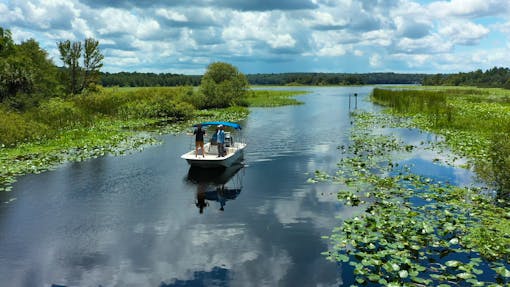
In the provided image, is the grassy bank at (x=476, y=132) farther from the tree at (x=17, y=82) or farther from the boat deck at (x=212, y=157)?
the tree at (x=17, y=82)

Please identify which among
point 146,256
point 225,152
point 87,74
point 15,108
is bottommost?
point 146,256

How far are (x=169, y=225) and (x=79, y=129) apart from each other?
28.2 metres

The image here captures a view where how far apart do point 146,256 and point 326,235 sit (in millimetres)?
6675

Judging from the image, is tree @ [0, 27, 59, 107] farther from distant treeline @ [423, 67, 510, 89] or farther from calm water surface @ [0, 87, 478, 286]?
distant treeline @ [423, 67, 510, 89]

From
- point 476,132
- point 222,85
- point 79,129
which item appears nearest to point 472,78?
point 222,85

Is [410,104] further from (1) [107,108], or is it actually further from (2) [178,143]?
(1) [107,108]

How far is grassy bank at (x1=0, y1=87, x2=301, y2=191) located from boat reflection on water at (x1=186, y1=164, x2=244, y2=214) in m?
9.80

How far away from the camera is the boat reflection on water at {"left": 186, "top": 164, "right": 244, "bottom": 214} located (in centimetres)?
1897

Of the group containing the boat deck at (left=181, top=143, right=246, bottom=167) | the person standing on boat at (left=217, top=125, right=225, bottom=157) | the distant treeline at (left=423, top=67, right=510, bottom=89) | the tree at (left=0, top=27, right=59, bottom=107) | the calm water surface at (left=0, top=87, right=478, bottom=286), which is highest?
the distant treeline at (left=423, top=67, right=510, bottom=89)

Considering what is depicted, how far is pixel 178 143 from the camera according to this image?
114 feet

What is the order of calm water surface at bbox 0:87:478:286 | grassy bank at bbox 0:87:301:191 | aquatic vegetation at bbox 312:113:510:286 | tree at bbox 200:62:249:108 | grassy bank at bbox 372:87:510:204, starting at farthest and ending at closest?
tree at bbox 200:62:249:108 < grassy bank at bbox 0:87:301:191 < grassy bank at bbox 372:87:510:204 < calm water surface at bbox 0:87:478:286 < aquatic vegetation at bbox 312:113:510:286

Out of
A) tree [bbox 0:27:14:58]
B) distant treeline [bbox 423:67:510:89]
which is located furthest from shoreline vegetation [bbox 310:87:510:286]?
distant treeline [bbox 423:67:510:89]

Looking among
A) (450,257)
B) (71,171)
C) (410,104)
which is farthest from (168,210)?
(410,104)

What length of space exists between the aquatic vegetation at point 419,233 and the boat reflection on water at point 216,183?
544cm
